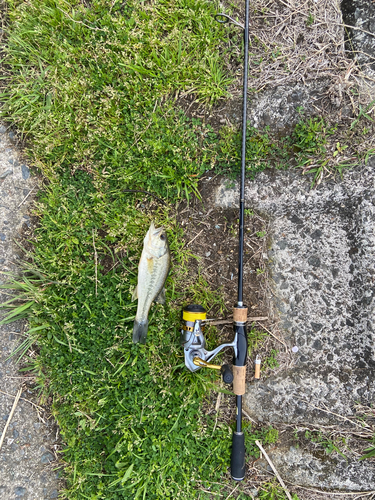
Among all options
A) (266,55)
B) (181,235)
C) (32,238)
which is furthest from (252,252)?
(32,238)

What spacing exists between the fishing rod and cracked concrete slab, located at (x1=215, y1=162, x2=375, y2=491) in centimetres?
41

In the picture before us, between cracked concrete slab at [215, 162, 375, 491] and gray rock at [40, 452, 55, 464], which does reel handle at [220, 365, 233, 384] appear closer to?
cracked concrete slab at [215, 162, 375, 491]

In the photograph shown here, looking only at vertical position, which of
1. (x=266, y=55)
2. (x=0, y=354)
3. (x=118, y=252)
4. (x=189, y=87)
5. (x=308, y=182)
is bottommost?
(x=0, y=354)

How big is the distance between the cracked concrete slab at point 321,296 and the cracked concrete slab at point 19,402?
7.45ft

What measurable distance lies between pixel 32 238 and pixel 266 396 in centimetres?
316

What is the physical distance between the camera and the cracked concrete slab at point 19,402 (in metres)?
3.55

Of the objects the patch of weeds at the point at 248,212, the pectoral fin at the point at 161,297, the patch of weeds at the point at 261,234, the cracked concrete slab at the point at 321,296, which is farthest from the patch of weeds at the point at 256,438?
the patch of weeds at the point at 248,212

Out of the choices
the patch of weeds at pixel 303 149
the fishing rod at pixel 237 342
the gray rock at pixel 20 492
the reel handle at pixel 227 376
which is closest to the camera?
the reel handle at pixel 227 376

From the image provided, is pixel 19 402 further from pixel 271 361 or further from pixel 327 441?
pixel 327 441

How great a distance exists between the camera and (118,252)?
3.52 metres

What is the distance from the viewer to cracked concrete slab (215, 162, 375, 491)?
11.3ft

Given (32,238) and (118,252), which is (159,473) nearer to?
(118,252)

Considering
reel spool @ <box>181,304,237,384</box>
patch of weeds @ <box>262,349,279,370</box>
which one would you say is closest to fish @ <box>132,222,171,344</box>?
reel spool @ <box>181,304,237,384</box>

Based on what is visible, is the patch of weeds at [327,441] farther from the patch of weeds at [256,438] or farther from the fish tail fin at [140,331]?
the fish tail fin at [140,331]
